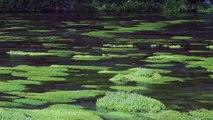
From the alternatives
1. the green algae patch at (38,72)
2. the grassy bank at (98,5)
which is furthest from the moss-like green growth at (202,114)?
the grassy bank at (98,5)

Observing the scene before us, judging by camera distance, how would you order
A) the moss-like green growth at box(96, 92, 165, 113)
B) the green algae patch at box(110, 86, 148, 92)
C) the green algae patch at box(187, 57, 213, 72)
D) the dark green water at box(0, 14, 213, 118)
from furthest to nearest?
the green algae patch at box(187, 57, 213, 72)
the green algae patch at box(110, 86, 148, 92)
the dark green water at box(0, 14, 213, 118)
the moss-like green growth at box(96, 92, 165, 113)

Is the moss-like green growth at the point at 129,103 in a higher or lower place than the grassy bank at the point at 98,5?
higher

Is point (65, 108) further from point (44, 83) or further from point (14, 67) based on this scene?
point (14, 67)

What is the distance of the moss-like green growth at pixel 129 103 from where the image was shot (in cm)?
2948

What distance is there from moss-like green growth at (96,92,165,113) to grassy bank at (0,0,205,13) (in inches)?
4100

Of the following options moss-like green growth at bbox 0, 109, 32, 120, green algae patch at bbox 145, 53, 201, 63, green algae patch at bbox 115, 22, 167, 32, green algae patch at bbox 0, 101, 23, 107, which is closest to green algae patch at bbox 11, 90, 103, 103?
green algae patch at bbox 0, 101, 23, 107

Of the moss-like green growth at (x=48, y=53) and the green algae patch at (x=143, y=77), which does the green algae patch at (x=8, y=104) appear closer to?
the green algae patch at (x=143, y=77)

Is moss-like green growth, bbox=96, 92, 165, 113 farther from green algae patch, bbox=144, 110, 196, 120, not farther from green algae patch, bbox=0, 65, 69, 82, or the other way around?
green algae patch, bbox=0, 65, 69, 82

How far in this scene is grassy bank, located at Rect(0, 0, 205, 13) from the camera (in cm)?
13412

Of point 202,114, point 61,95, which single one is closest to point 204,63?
point 61,95

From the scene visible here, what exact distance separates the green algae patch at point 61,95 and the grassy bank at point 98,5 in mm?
99632

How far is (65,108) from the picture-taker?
2994 centimetres

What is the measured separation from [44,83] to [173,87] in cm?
884

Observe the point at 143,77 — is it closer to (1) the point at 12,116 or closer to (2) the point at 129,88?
(2) the point at 129,88
